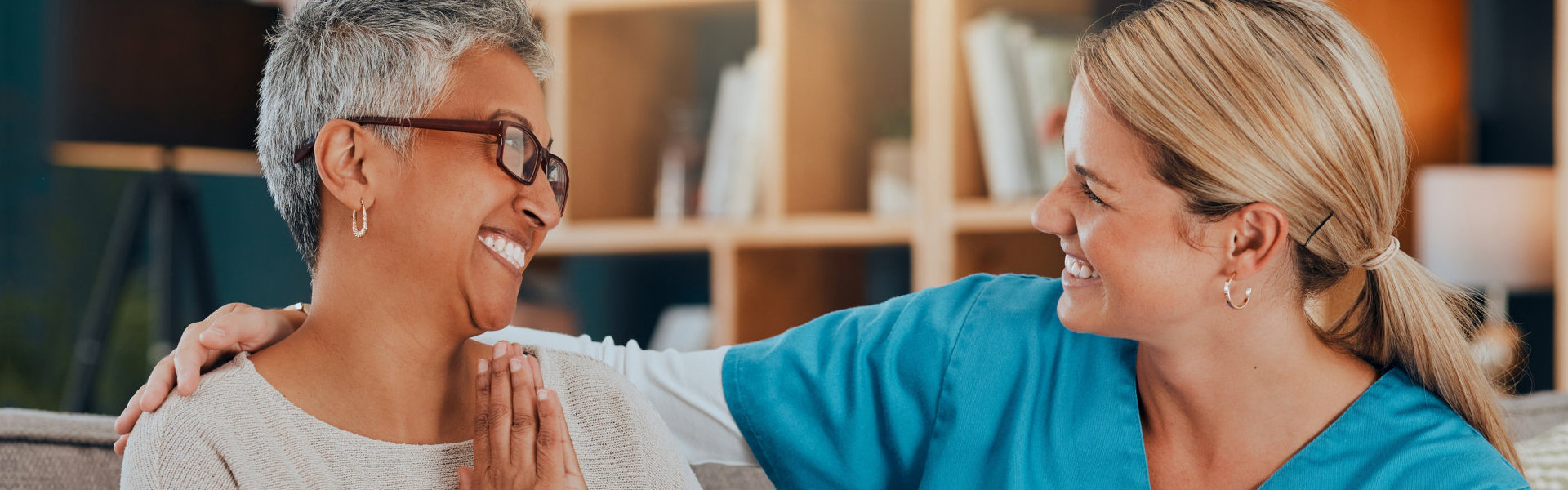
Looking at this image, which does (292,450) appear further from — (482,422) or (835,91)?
(835,91)

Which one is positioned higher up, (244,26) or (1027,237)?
(244,26)

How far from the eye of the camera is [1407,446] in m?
1.13

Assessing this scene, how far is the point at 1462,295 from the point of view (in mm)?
1263

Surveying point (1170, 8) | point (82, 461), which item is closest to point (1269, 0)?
point (1170, 8)

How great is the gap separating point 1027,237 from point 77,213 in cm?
252

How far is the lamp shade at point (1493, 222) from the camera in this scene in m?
2.38

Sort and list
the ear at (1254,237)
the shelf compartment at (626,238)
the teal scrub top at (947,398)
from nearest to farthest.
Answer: the ear at (1254,237)
the teal scrub top at (947,398)
the shelf compartment at (626,238)

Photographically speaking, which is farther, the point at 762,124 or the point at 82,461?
the point at 762,124

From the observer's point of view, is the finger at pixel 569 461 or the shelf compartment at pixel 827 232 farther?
the shelf compartment at pixel 827 232

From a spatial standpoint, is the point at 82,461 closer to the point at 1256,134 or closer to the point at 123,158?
the point at 1256,134

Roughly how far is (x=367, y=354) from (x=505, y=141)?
0.70ft

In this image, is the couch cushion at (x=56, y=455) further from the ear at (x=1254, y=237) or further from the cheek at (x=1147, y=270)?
the ear at (x=1254, y=237)

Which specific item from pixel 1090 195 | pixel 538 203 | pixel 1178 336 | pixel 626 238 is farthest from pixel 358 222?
pixel 626 238

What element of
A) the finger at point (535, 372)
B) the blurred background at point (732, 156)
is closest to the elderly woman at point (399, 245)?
the finger at point (535, 372)
